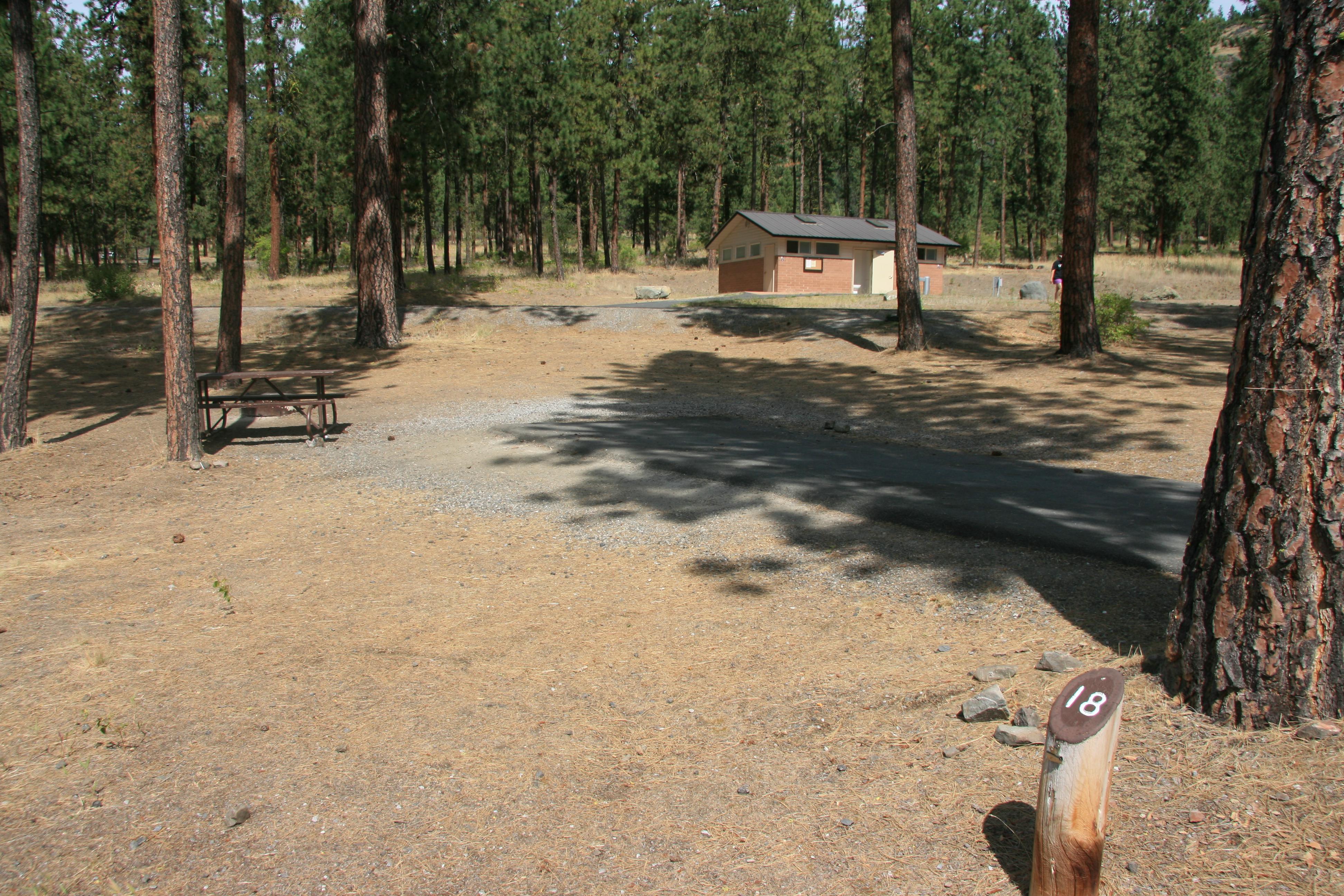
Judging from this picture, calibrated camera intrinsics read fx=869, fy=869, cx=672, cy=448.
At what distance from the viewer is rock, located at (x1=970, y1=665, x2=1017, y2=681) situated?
3.88m

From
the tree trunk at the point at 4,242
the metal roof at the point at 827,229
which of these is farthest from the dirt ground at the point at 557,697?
the metal roof at the point at 827,229

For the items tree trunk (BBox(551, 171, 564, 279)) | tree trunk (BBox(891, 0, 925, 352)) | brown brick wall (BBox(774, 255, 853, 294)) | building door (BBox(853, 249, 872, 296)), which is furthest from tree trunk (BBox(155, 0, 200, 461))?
building door (BBox(853, 249, 872, 296))

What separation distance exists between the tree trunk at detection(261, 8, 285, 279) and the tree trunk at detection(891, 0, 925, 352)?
2346cm

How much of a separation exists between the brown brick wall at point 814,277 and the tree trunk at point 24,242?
30379mm

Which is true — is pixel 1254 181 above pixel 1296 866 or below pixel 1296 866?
above

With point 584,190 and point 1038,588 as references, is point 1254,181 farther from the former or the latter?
point 584,190

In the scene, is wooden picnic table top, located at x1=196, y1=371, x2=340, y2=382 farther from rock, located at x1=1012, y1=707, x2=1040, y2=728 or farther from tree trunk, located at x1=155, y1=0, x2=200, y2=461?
rock, located at x1=1012, y1=707, x2=1040, y2=728

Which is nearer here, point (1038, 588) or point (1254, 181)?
point (1254, 181)

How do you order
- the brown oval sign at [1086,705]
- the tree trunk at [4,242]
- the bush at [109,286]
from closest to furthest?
the brown oval sign at [1086,705], the tree trunk at [4,242], the bush at [109,286]

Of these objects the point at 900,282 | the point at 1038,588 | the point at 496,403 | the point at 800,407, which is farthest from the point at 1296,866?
the point at 900,282

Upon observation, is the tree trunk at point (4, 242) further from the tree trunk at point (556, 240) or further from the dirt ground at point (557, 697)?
the tree trunk at point (556, 240)

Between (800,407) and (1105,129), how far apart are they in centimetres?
4347

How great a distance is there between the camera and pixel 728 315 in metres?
23.1

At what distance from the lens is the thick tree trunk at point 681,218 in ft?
165
